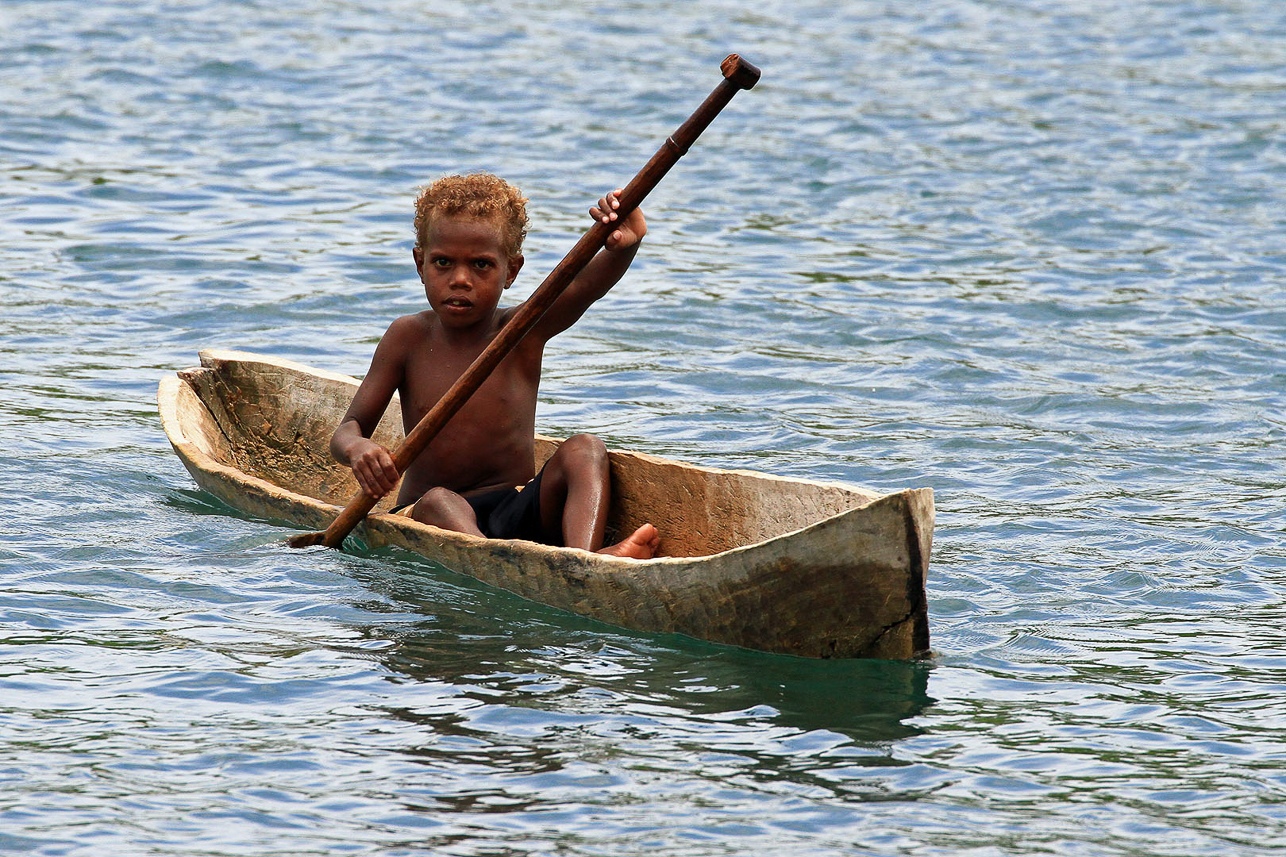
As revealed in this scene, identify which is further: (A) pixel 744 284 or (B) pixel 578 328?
(A) pixel 744 284

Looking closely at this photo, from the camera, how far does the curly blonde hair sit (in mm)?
5012

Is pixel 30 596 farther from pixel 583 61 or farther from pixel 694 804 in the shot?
pixel 583 61

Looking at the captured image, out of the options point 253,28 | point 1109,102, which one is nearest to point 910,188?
point 1109,102

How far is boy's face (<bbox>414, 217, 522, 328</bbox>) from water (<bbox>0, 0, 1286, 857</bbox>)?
840 mm

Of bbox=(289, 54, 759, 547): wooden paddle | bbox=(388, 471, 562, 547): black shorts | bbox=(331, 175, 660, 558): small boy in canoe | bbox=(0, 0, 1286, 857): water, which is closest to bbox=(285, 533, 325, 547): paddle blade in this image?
bbox=(289, 54, 759, 547): wooden paddle

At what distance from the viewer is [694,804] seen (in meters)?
3.39

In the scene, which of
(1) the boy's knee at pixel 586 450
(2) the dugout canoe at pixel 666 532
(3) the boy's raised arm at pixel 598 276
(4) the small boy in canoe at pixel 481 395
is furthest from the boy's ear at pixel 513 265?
(2) the dugout canoe at pixel 666 532

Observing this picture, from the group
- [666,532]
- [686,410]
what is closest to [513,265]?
[666,532]

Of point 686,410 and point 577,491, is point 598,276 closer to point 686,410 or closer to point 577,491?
point 577,491

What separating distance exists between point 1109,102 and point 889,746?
1132 centimetres

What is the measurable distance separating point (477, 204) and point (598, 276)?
1.48ft

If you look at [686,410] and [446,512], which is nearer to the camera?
[446,512]

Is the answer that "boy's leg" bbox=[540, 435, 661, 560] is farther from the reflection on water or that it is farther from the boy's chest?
the reflection on water

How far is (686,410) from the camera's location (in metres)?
7.16
